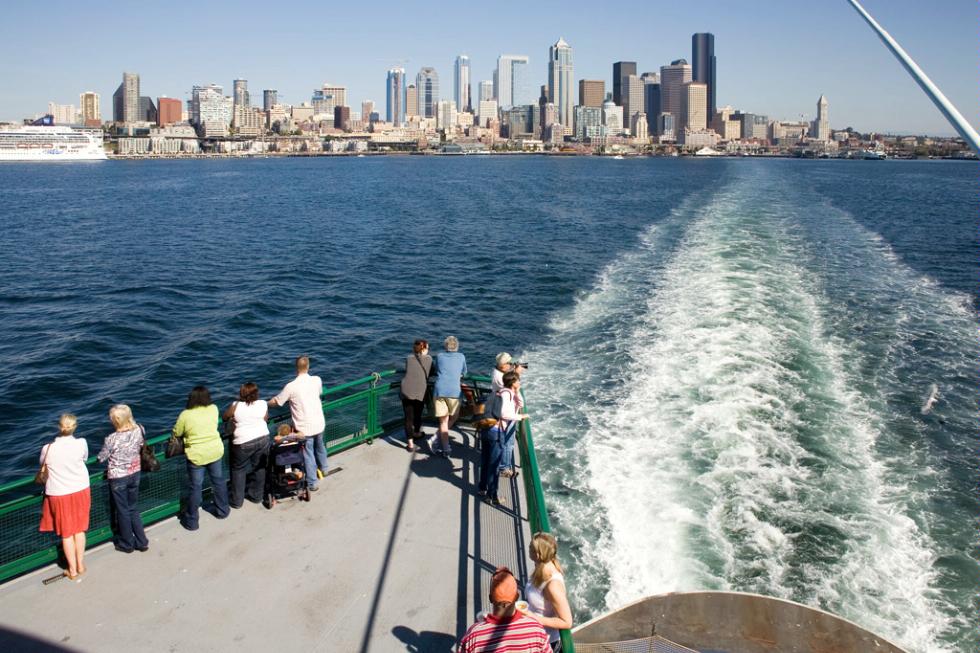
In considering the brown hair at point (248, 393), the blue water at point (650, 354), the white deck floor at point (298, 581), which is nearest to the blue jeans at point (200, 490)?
the white deck floor at point (298, 581)

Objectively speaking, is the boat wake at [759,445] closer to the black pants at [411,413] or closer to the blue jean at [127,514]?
the black pants at [411,413]

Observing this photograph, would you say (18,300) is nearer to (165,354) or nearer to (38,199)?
(165,354)

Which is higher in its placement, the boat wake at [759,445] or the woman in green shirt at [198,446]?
the woman in green shirt at [198,446]

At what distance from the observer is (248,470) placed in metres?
8.52

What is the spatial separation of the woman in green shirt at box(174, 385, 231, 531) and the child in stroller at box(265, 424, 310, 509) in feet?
→ 2.03

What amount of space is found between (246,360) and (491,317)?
8.43 m

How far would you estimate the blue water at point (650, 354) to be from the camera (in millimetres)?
9820

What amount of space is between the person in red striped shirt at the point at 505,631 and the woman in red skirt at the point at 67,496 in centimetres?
413

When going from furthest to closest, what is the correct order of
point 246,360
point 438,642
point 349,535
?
point 246,360 → point 349,535 → point 438,642

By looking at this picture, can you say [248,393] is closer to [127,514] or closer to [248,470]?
[248,470]

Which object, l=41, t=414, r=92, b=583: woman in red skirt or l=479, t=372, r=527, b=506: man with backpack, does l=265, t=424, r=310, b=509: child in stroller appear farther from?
l=479, t=372, r=527, b=506: man with backpack

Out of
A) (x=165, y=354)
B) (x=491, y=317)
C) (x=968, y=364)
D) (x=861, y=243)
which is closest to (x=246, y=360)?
(x=165, y=354)

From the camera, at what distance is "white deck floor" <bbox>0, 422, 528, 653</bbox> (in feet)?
20.6

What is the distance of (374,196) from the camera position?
79625 millimetres
